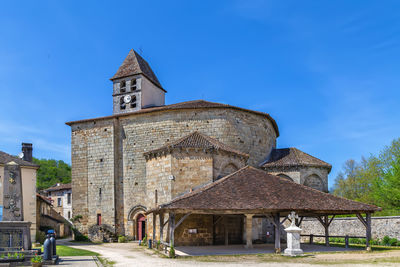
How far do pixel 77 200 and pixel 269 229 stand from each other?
47.7ft

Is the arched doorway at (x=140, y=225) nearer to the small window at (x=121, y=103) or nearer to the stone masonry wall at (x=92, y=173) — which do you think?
the stone masonry wall at (x=92, y=173)

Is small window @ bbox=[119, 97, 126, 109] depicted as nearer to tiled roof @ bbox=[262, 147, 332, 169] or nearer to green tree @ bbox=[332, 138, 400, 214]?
tiled roof @ bbox=[262, 147, 332, 169]

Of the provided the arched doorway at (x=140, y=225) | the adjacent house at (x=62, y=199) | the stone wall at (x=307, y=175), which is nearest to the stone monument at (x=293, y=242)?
the stone wall at (x=307, y=175)

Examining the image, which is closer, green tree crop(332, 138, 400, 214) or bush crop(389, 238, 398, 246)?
bush crop(389, 238, 398, 246)

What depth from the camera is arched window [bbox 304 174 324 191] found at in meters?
26.9

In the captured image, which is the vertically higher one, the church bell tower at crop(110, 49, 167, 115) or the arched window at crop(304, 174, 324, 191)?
the church bell tower at crop(110, 49, 167, 115)

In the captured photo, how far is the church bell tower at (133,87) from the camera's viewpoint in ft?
104

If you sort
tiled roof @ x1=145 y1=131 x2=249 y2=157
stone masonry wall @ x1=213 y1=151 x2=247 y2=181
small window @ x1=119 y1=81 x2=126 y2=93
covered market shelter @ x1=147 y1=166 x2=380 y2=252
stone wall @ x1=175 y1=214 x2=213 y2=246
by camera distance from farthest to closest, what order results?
small window @ x1=119 y1=81 x2=126 y2=93 → stone masonry wall @ x1=213 y1=151 x2=247 y2=181 → tiled roof @ x1=145 y1=131 x2=249 y2=157 → stone wall @ x1=175 y1=214 x2=213 y2=246 → covered market shelter @ x1=147 y1=166 x2=380 y2=252

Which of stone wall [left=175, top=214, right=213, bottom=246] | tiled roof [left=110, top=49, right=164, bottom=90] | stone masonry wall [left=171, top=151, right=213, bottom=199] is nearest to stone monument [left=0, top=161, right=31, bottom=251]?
stone wall [left=175, top=214, right=213, bottom=246]

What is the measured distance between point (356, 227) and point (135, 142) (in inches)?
634

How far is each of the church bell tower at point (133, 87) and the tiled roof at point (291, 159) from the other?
37.6 ft

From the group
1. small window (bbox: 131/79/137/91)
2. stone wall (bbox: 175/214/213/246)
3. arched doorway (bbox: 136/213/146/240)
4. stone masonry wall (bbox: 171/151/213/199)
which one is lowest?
arched doorway (bbox: 136/213/146/240)

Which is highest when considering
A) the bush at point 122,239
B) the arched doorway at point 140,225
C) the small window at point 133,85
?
the small window at point 133,85

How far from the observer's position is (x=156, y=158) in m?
23.1
